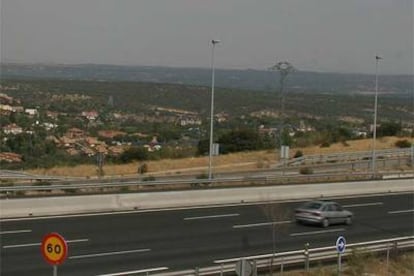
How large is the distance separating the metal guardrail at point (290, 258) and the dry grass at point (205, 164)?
29967mm

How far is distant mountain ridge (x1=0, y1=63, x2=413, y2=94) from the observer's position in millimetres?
116000

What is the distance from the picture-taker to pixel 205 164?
58.4 m

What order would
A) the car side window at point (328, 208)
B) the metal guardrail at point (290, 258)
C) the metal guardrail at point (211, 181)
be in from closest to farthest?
the metal guardrail at point (290, 258)
the car side window at point (328, 208)
the metal guardrail at point (211, 181)

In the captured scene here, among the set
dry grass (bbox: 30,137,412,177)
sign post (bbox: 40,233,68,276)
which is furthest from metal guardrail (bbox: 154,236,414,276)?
dry grass (bbox: 30,137,412,177)

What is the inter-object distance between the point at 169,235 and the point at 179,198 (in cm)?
750

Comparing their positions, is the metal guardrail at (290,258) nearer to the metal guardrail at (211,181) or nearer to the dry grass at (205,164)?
the metal guardrail at (211,181)

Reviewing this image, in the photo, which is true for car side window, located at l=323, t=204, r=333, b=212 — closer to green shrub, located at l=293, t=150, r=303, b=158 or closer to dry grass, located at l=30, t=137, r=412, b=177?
dry grass, located at l=30, t=137, r=412, b=177

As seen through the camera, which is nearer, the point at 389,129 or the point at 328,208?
the point at 328,208

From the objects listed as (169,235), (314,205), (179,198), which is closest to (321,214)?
(314,205)

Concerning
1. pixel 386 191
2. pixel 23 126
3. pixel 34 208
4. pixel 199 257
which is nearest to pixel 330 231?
pixel 199 257

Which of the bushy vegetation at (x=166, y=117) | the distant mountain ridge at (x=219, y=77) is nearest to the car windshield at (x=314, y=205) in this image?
the bushy vegetation at (x=166, y=117)

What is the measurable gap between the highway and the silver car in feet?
1.04

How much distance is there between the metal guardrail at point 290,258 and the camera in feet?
54.2

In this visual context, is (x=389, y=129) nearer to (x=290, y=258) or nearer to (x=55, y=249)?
(x=290, y=258)
